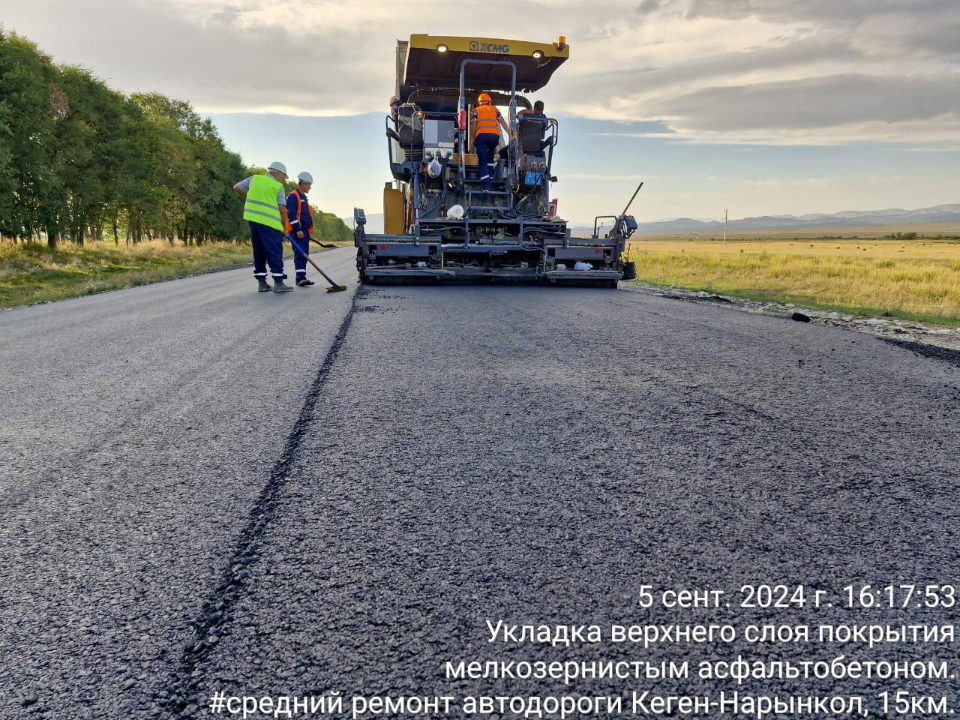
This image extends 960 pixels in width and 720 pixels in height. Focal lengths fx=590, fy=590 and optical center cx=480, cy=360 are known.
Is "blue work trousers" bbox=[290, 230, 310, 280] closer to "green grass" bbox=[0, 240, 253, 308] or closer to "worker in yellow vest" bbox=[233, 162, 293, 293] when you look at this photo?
"worker in yellow vest" bbox=[233, 162, 293, 293]

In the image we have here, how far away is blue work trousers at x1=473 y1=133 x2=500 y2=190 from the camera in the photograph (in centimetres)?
1037

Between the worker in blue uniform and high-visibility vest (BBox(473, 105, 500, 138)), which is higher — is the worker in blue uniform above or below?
below

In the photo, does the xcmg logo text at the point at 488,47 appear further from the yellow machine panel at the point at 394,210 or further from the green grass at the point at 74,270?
the green grass at the point at 74,270

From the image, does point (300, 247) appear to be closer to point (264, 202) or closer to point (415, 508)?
point (264, 202)

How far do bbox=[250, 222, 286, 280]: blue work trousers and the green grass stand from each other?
4018 millimetres

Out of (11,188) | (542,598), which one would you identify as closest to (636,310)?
(542,598)

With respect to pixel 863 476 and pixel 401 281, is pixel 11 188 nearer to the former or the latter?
pixel 401 281

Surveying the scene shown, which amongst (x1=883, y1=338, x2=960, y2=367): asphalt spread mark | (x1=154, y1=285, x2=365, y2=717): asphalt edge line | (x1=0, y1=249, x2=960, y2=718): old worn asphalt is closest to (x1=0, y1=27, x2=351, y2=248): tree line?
(x1=0, y1=249, x2=960, y2=718): old worn asphalt

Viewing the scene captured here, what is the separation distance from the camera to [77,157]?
2561 cm

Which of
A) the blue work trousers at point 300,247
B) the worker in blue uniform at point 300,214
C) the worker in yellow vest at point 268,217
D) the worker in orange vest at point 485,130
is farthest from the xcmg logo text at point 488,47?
the blue work trousers at point 300,247

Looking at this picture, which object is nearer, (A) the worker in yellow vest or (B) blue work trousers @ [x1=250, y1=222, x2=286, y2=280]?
(A) the worker in yellow vest

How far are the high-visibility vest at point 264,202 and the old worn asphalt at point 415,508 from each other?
17.5 feet

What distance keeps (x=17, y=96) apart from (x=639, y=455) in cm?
2724

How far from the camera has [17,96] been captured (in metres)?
21.2
